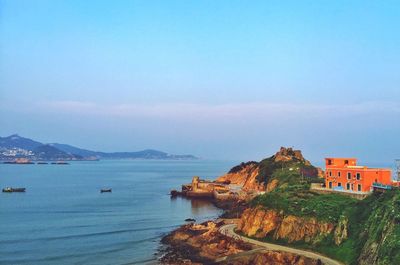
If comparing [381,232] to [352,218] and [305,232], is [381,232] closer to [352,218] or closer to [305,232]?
[352,218]

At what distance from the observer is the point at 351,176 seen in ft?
226

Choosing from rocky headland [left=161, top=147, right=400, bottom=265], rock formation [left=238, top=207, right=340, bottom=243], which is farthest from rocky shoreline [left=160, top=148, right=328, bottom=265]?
rock formation [left=238, top=207, right=340, bottom=243]

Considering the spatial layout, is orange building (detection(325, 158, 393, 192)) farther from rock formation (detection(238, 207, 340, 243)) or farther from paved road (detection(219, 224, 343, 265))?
paved road (detection(219, 224, 343, 265))

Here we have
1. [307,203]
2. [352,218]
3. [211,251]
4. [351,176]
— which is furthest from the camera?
[351,176]

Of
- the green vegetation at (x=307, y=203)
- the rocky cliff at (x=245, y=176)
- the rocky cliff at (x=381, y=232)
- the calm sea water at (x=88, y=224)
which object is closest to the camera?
the rocky cliff at (x=381, y=232)

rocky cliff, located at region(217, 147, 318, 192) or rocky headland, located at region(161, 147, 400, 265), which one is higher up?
rocky cliff, located at region(217, 147, 318, 192)

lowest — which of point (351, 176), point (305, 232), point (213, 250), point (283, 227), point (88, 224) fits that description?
point (88, 224)

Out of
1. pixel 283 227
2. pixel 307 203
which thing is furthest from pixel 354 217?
pixel 283 227

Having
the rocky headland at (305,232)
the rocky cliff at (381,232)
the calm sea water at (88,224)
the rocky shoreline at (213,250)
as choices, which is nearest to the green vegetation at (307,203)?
the rocky headland at (305,232)

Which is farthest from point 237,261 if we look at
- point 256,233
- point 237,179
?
point 237,179

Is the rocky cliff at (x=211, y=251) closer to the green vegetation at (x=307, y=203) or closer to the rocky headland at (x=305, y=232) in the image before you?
the rocky headland at (x=305, y=232)

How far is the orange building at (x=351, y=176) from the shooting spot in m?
65.7

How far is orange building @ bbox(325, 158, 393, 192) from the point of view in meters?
65.7

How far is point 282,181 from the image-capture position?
102 m
